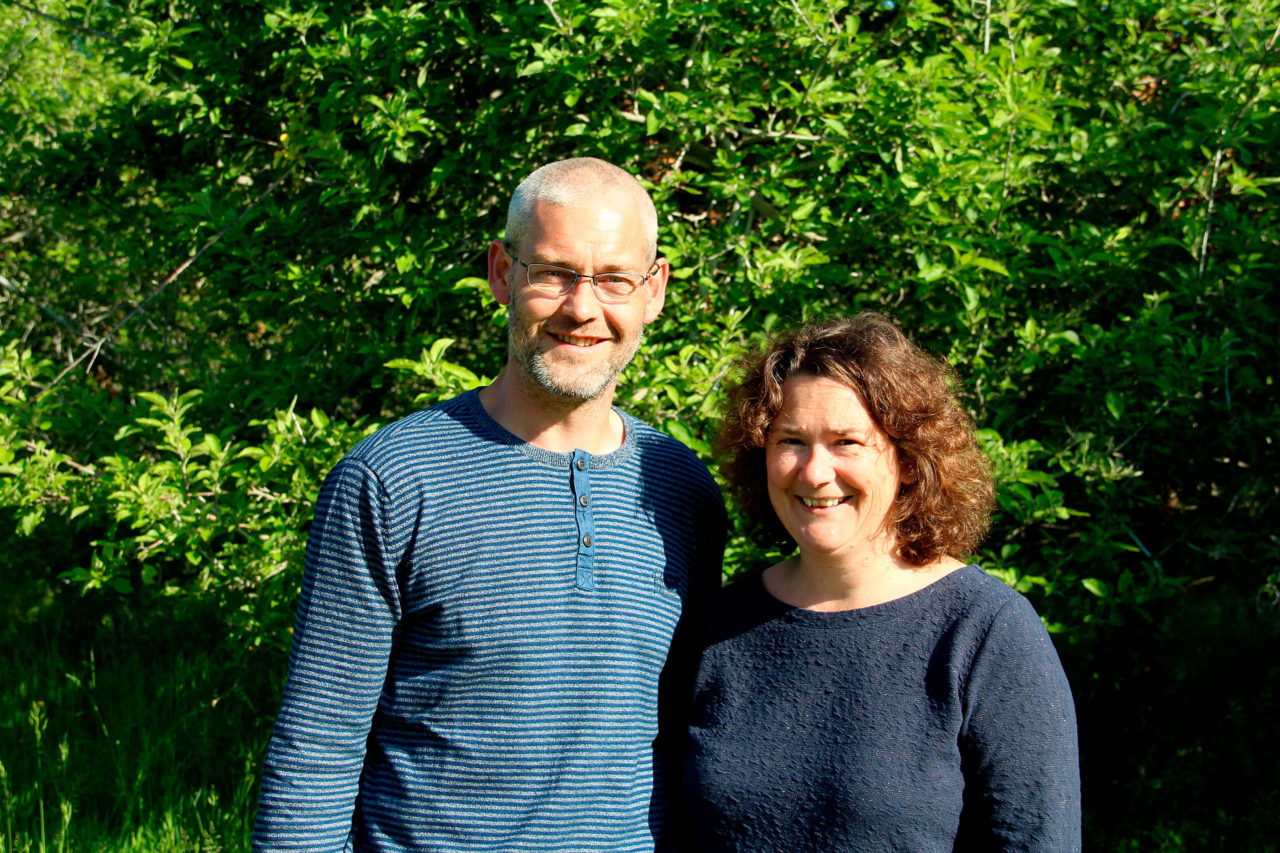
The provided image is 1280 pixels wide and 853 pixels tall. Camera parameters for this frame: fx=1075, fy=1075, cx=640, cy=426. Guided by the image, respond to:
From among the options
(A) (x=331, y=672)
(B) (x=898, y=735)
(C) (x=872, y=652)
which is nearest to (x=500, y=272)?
(A) (x=331, y=672)

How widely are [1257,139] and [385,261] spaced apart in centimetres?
270

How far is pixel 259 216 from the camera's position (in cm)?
380

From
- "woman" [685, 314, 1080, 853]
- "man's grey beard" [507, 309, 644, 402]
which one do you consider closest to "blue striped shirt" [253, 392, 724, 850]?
"man's grey beard" [507, 309, 644, 402]

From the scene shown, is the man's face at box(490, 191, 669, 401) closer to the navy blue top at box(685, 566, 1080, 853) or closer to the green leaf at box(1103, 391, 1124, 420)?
the navy blue top at box(685, 566, 1080, 853)

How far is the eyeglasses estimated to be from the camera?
1990 millimetres

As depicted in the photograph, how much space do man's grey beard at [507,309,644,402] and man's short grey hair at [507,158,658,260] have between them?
0.17 m

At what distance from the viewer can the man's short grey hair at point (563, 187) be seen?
198 cm

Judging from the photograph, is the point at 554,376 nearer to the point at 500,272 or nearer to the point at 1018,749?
the point at 500,272

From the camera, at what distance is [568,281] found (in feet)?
6.55

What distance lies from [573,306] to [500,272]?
0.72ft

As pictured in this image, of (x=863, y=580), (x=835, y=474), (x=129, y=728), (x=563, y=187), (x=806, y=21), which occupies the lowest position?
(x=129, y=728)

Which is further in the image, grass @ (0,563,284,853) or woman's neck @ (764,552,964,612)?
grass @ (0,563,284,853)

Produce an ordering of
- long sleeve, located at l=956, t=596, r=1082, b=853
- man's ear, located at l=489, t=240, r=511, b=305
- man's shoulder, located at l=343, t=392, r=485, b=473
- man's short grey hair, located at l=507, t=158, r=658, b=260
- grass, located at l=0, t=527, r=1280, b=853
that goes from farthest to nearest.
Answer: grass, located at l=0, t=527, r=1280, b=853 < man's ear, located at l=489, t=240, r=511, b=305 < man's short grey hair, located at l=507, t=158, r=658, b=260 < man's shoulder, located at l=343, t=392, r=485, b=473 < long sleeve, located at l=956, t=596, r=1082, b=853

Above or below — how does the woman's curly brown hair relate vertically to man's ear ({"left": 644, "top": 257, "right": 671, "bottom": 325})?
below
